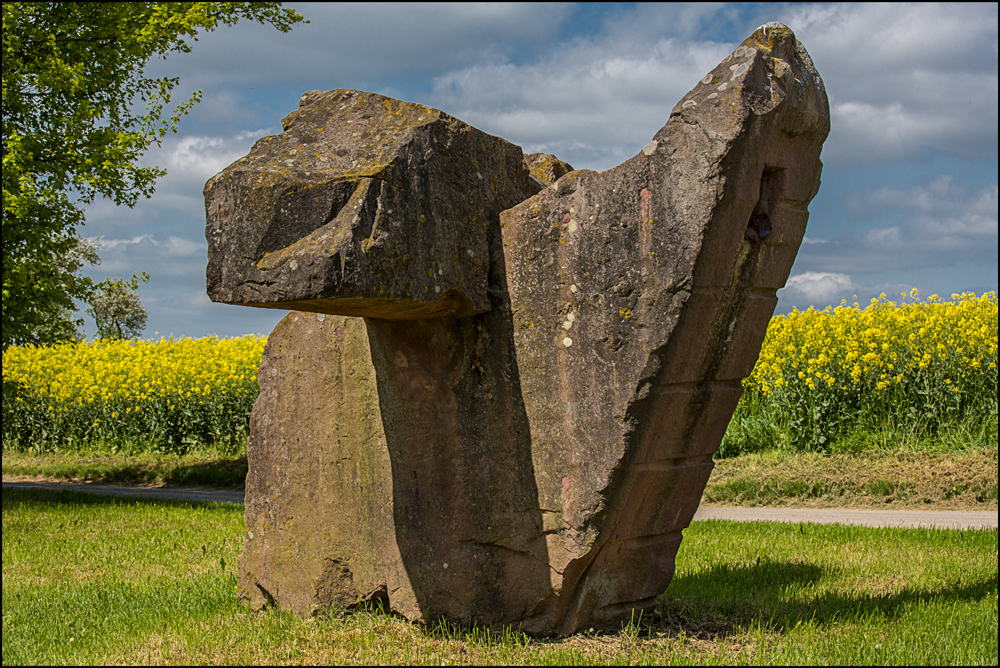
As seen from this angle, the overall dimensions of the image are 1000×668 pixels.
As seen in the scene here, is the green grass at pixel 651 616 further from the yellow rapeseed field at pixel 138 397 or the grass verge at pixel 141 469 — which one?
the yellow rapeseed field at pixel 138 397

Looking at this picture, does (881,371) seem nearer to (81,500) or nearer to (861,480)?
(861,480)

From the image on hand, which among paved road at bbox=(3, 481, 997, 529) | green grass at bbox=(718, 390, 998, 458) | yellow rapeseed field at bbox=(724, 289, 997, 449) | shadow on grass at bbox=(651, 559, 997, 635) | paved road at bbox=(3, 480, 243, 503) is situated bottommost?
paved road at bbox=(3, 480, 243, 503)

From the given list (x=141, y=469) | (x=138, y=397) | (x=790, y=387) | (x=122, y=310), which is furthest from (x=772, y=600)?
(x=122, y=310)

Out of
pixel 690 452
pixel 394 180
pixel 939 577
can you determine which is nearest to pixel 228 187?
pixel 394 180

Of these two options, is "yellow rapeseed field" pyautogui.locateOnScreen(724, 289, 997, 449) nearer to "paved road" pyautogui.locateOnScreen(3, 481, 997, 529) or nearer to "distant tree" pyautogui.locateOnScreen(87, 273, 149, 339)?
"paved road" pyautogui.locateOnScreen(3, 481, 997, 529)

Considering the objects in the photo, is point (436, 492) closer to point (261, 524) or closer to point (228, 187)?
point (261, 524)

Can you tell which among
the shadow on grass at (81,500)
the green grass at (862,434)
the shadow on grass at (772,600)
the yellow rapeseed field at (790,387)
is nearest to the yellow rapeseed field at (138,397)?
the yellow rapeseed field at (790,387)

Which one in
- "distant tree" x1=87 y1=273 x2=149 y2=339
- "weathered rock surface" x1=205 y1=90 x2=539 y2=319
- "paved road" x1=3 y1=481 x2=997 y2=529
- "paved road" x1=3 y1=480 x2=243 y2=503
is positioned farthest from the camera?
"distant tree" x1=87 y1=273 x2=149 y2=339

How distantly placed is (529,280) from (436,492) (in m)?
1.14

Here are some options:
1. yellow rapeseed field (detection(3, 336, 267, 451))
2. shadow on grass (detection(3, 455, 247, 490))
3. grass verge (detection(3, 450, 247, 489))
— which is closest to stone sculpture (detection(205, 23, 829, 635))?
shadow on grass (detection(3, 455, 247, 490))

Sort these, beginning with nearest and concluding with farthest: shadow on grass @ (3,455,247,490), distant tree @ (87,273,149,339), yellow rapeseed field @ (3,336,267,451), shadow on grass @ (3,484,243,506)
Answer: shadow on grass @ (3,484,243,506) < shadow on grass @ (3,455,247,490) < yellow rapeseed field @ (3,336,267,451) < distant tree @ (87,273,149,339)

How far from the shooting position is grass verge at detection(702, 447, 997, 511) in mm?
9508

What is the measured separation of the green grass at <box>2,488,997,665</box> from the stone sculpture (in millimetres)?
269

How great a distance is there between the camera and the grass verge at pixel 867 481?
9.51m
